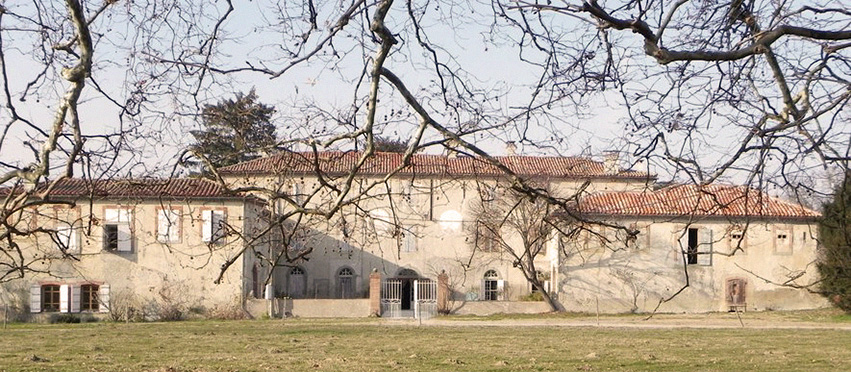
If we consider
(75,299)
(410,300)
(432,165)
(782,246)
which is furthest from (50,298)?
(432,165)

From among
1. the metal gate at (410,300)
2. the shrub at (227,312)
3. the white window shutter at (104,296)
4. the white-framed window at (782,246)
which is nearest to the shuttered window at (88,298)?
the white window shutter at (104,296)

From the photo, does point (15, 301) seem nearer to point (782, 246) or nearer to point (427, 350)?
point (427, 350)

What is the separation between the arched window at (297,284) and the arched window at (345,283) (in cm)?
144

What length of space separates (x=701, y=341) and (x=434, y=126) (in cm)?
1777

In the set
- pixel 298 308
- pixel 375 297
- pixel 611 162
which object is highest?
pixel 611 162

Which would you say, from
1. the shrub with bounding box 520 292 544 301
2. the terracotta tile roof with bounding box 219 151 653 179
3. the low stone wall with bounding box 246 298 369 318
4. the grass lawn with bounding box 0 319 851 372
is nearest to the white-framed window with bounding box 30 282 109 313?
the low stone wall with bounding box 246 298 369 318

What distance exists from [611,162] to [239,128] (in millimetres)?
2268

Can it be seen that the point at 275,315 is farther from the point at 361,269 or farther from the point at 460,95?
the point at 460,95

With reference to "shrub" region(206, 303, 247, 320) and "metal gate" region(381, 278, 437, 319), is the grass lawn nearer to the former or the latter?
"shrub" region(206, 303, 247, 320)

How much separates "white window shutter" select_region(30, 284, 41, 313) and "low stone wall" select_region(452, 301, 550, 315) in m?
14.2

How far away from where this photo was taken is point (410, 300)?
143ft

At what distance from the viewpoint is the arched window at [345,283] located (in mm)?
44688

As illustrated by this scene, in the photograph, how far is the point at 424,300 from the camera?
39906 millimetres

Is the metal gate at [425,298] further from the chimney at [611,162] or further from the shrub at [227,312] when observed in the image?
the chimney at [611,162]
